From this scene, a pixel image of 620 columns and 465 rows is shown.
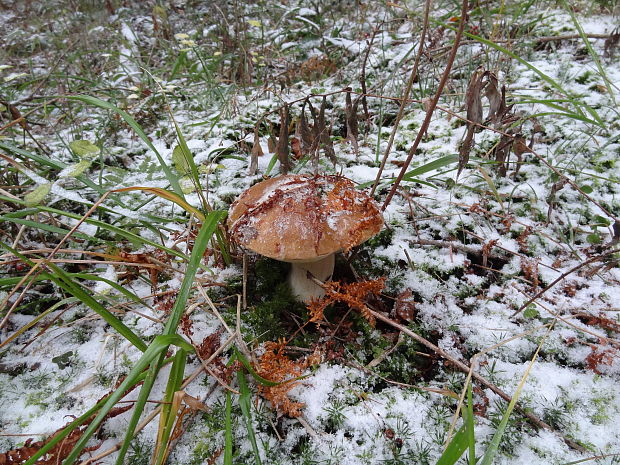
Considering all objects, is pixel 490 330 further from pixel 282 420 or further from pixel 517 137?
pixel 282 420

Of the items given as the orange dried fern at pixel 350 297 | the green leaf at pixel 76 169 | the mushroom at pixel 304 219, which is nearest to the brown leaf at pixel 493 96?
the mushroom at pixel 304 219

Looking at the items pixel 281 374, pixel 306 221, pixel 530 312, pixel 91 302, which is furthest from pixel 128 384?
pixel 530 312

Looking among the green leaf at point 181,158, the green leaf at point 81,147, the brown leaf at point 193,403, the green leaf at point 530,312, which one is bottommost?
the green leaf at point 530,312

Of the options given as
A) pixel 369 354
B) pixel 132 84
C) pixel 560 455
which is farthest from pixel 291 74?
pixel 560 455

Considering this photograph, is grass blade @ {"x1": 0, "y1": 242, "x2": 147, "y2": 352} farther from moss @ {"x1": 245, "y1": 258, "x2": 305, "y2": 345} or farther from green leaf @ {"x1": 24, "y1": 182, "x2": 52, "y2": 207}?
moss @ {"x1": 245, "y1": 258, "x2": 305, "y2": 345}

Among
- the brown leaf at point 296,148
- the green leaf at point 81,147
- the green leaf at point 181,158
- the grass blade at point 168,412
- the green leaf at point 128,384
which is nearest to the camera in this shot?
the green leaf at point 128,384

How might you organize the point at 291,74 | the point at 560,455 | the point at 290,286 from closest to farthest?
the point at 560,455
the point at 290,286
the point at 291,74

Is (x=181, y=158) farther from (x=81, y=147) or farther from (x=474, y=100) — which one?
(x=474, y=100)

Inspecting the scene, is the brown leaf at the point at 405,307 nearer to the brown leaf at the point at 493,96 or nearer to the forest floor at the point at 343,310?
the forest floor at the point at 343,310
